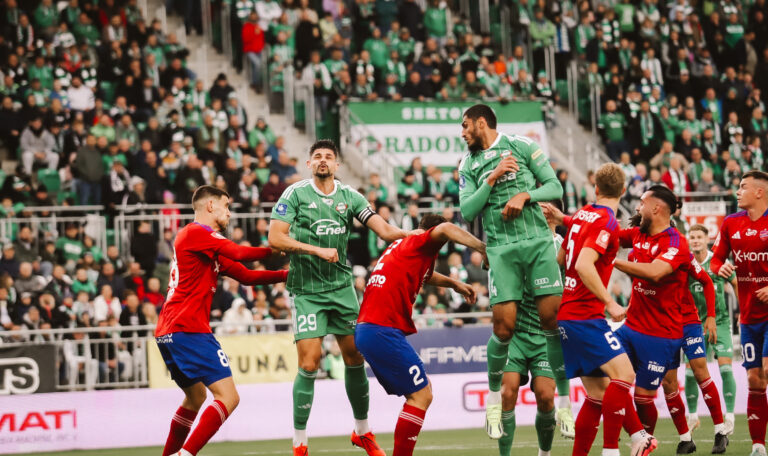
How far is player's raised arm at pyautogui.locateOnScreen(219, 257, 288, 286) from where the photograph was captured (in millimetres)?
10594

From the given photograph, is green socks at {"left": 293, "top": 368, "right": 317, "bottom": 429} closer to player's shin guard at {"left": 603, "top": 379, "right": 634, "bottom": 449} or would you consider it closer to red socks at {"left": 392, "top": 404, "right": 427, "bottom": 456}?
red socks at {"left": 392, "top": 404, "right": 427, "bottom": 456}

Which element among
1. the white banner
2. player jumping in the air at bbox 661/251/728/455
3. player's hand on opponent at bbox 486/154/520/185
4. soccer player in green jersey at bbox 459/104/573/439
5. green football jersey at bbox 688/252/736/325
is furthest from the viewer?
the white banner

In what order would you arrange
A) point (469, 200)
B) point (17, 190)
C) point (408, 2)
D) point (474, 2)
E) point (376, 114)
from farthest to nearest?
1. point (474, 2)
2. point (408, 2)
3. point (376, 114)
4. point (17, 190)
5. point (469, 200)

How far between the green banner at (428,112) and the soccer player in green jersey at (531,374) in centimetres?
1328

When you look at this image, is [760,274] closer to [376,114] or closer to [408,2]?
[376,114]

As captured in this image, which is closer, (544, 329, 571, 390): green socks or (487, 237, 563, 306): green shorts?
(487, 237, 563, 306): green shorts

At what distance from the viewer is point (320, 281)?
10938mm

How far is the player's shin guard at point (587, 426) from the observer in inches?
377

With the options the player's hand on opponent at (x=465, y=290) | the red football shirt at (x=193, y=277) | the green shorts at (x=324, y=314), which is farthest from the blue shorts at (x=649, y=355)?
the red football shirt at (x=193, y=277)

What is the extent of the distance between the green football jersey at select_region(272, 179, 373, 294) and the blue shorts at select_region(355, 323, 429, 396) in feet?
4.90

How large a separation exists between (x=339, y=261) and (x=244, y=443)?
642cm

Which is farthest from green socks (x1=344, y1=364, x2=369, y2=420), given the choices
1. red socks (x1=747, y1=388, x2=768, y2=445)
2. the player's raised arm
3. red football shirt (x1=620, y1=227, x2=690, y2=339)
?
red socks (x1=747, y1=388, x2=768, y2=445)

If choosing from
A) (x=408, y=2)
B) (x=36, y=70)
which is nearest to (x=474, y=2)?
(x=408, y=2)

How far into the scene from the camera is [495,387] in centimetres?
1033
